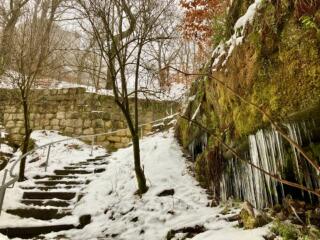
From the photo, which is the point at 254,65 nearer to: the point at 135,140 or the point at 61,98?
the point at 135,140

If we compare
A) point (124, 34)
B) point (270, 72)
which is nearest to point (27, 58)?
point (124, 34)

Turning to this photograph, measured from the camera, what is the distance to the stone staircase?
515cm

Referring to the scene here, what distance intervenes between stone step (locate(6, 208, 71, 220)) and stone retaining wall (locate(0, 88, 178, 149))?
483 centimetres

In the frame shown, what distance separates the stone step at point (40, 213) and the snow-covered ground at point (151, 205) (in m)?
0.20

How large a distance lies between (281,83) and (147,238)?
8.38ft

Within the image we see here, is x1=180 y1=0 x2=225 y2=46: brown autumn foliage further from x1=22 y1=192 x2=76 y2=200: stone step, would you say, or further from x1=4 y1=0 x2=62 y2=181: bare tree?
x1=22 y1=192 x2=76 y2=200: stone step

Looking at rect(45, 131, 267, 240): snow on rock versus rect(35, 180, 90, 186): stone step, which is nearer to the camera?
rect(45, 131, 267, 240): snow on rock

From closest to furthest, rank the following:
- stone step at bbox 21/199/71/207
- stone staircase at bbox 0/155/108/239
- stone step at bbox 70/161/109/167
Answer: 1. stone staircase at bbox 0/155/108/239
2. stone step at bbox 21/199/71/207
3. stone step at bbox 70/161/109/167

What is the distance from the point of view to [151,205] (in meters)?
5.13

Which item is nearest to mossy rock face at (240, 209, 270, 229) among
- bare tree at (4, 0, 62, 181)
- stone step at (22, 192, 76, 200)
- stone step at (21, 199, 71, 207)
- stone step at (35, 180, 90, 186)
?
stone step at (21, 199, 71, 207)

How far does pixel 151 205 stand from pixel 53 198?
2.17m

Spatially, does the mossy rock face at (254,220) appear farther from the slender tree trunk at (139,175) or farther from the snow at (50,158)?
the snow at (50,158)

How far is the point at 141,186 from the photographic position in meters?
5.64

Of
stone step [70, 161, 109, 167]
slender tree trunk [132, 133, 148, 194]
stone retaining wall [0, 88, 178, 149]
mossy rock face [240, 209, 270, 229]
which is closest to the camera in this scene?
mossy rock face [240, 209, 270, 229]
